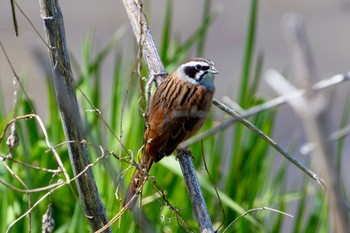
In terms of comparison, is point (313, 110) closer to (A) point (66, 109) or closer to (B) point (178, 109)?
(A) point (66, 109)

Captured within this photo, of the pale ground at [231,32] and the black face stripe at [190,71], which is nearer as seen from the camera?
the black face stripe at [190,71]

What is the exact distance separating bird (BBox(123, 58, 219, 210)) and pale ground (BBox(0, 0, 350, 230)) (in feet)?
10.9

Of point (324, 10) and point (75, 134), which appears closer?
point (75, 134)

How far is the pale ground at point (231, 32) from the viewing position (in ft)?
22.4

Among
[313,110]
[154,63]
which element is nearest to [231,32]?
[154,63]

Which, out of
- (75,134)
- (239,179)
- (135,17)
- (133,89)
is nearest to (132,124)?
(133,89)

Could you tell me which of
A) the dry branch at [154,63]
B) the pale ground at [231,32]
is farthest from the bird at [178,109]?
the pale ground at [231,32]

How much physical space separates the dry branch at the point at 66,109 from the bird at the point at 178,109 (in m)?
1.02

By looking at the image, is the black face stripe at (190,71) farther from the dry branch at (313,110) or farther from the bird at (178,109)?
the dry branch at (313,110)

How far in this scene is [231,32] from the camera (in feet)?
24.5

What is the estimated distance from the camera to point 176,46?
3.76m

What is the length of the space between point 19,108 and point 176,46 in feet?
2.82

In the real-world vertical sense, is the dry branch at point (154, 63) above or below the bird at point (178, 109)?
above

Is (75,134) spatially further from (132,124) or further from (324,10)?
(324,10)
